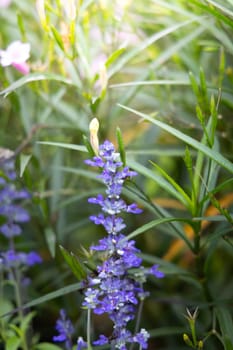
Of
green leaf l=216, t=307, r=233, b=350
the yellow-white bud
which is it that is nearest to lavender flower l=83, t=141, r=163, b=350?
the yellow-white bud

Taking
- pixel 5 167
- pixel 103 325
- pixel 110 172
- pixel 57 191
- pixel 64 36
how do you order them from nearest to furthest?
pixel 110 172 → pixel 64 36 → pixel 5 167 → pixel 57 191 → pixel 103 325

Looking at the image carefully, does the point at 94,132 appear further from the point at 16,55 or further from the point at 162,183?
the point at 16,55

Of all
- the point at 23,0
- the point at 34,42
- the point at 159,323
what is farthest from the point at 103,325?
the point at 23,0

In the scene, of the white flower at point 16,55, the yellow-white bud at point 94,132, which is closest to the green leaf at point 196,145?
the yellow-white bud at point 94,132

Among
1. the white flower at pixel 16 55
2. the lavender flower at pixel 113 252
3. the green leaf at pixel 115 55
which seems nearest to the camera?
the lavender flower at pixel 113 252

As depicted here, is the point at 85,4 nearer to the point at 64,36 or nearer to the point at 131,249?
the point at 64,36

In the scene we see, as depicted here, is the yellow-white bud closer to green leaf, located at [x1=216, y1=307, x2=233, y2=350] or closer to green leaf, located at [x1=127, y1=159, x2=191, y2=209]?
green leaf, located at [x1=127, y1=159, x2=191, y2=209]

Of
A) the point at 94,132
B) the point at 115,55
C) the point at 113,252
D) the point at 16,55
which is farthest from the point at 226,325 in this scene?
the point at 16,55

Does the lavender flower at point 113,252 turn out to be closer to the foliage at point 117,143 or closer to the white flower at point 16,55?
the foliage at point 117,143
